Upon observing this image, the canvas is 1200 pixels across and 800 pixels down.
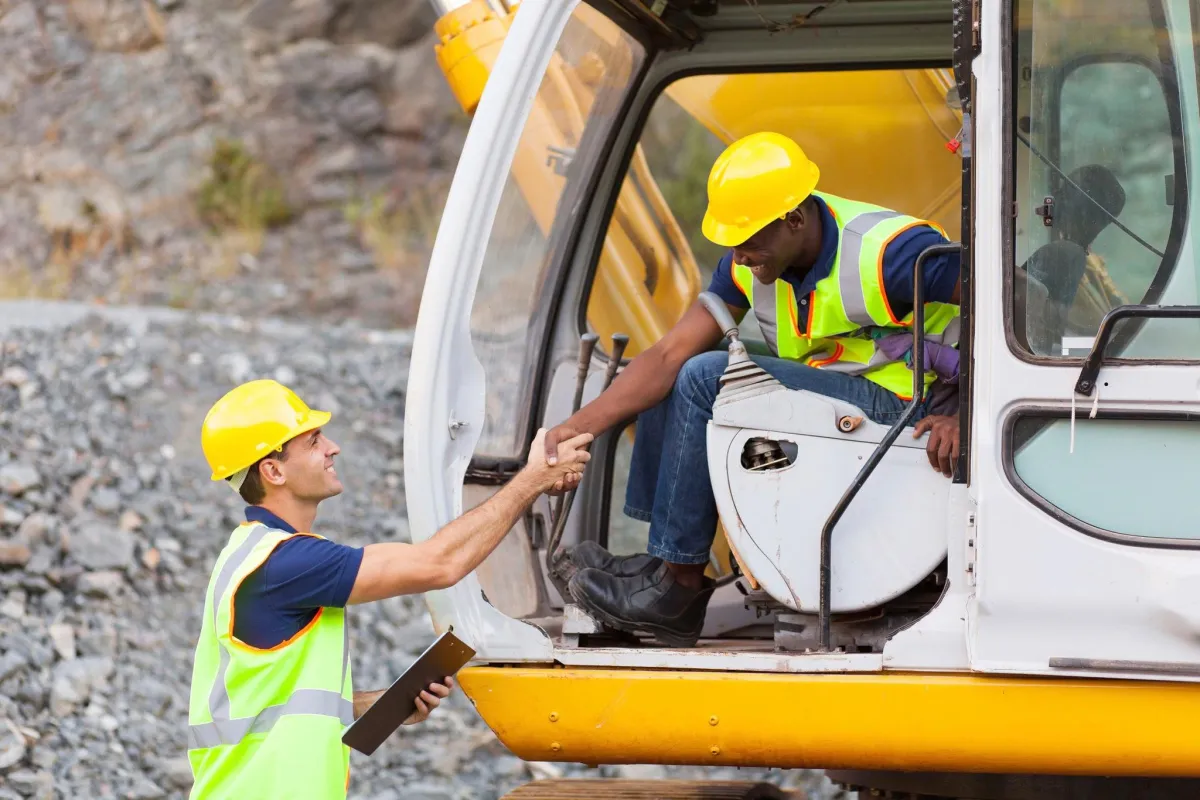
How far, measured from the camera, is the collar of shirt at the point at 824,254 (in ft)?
10.3

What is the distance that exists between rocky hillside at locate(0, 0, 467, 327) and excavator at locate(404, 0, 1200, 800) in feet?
37.2

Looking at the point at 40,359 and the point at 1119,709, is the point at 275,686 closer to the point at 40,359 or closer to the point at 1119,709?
the point at 1119,709

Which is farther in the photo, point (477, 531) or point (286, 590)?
point (477, 531)

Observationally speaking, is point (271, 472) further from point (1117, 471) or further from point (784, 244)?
point (1117, 471)

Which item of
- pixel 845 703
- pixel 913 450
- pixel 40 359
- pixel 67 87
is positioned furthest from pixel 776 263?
pixel 67 87

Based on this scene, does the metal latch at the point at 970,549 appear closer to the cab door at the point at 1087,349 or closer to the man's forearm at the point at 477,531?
the cab door at the point at 1087,349

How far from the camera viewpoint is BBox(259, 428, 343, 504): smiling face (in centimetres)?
284

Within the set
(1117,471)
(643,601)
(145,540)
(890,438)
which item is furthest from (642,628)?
(145,540)

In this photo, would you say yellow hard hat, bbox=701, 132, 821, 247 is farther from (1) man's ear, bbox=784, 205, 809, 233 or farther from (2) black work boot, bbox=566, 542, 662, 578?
(2) black work boot, bbox=566, 542, 662, 578

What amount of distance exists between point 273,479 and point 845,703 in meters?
1.18

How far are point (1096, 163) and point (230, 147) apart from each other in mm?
13554

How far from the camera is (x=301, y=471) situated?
286cm

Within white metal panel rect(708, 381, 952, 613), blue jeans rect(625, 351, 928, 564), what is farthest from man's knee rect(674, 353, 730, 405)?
white metal panel rect(708, 381, 952, 613)

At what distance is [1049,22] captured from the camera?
8.63 feet
